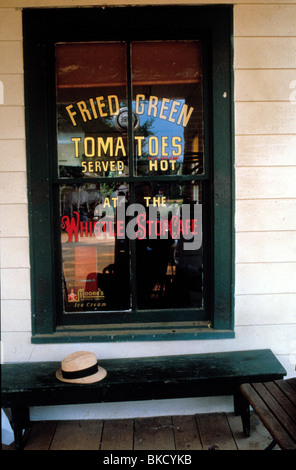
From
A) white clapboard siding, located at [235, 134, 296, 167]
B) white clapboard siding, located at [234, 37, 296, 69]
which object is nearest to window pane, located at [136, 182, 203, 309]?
white clapboard siding, located at [235, 134, 296, 167]

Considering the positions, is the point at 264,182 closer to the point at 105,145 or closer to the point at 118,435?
the point at 105,145

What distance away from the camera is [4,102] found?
2.87 meters

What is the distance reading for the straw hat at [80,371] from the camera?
103 inches

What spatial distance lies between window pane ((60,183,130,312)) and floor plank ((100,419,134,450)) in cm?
87

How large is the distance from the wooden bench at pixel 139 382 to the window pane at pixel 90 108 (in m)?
1.47

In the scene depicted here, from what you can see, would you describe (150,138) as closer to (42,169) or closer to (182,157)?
(182,157)

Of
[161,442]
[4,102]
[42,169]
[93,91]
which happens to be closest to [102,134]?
[93,91]

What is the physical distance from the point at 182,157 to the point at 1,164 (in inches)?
53.6

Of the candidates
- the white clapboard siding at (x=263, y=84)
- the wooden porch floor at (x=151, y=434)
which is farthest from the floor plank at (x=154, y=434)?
the white clapboard siding at (x=263, y=84)

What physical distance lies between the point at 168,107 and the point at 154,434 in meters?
2.44

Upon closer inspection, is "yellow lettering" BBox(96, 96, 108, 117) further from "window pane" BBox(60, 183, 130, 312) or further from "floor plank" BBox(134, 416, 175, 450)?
"floor plank" BBox(134, 416, 175, 450)

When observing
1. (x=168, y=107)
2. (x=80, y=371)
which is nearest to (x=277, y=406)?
(x=80, y=371)

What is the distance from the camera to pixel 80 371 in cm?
261

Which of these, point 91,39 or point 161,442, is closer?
point 161,442
